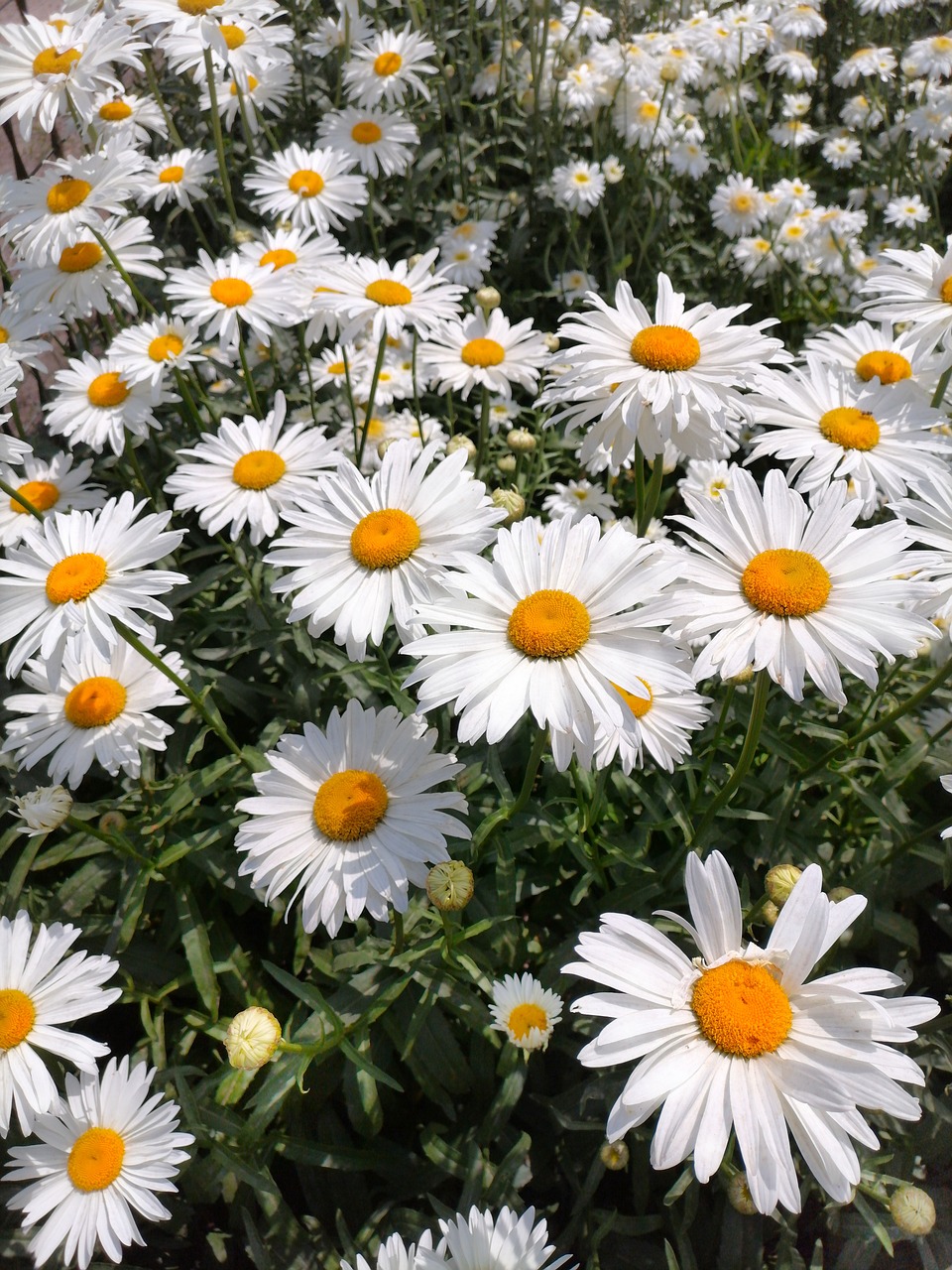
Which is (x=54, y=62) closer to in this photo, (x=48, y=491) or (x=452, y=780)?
(x=48, y=491)

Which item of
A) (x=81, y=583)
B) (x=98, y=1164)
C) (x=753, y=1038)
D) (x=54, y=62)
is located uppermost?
(x=54, y=62)

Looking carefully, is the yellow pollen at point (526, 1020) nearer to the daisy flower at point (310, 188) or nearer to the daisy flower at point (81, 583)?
the daisy flower at point (81, 583)

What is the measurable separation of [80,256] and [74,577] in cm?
153

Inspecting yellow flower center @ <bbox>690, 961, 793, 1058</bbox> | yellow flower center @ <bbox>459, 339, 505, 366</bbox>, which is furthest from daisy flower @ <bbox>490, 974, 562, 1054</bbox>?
yellow flower center @ <bbox>459, 339, 505, 366</bbox>

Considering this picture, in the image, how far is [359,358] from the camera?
371cm

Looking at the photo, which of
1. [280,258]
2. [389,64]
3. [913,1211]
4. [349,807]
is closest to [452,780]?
[349,807]

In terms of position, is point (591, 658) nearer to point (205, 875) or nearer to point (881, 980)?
point (881, 980)

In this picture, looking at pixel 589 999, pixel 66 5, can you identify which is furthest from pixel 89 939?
pixel 66 5

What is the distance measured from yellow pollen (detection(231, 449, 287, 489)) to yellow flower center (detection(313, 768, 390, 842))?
1.00 meters

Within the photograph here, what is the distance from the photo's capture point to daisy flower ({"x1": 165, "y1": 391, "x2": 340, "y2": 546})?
8.13 feet

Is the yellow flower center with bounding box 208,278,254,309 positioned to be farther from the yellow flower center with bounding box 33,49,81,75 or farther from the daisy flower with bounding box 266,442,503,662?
the daisy flower with bounding box 266,442,503,662

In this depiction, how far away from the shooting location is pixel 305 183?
3.60 meters

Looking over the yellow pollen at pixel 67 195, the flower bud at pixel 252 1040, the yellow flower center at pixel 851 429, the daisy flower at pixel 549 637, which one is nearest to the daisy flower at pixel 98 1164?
the flower bud at pixel 252 1040

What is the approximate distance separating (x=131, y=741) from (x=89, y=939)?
0.65 metres
